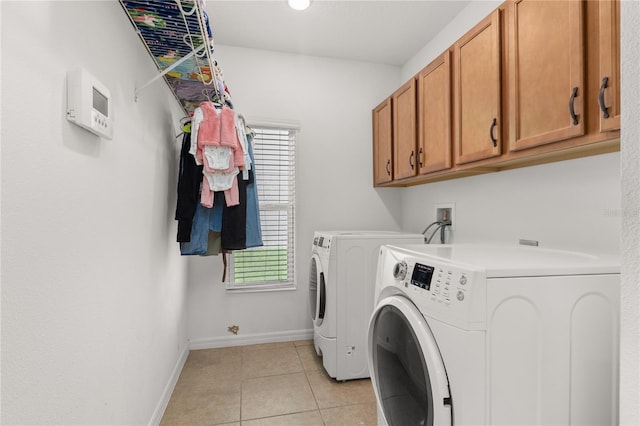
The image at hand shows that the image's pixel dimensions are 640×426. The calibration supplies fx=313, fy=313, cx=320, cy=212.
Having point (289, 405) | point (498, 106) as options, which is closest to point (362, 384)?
point (289, 405)

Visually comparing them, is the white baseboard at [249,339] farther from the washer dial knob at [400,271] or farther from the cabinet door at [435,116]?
the washer dial knob at [400,271]

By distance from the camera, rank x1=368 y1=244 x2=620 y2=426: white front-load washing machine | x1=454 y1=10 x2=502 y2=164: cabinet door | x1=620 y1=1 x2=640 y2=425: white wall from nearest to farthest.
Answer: x1=620 y1=1 x2=640 y2=425: white wall, x1=368 y1=244 x2=620 y2=426: white front-load washing machine, x1=454 y1=10 x2=502 y2=164: cabinet door

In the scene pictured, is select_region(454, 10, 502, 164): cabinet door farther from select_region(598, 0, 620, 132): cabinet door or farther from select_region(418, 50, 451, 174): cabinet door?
select_region(598, 0, 620, 132): cabinet door

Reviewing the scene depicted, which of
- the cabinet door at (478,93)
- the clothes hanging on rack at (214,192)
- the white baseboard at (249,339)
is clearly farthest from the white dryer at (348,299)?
the cabinet door at (478,93)

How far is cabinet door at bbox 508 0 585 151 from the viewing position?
114 centimetres

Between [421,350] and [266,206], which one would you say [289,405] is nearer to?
[421,350]

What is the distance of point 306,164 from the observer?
2.85 m

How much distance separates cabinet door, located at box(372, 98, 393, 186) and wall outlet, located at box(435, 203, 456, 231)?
0.46 m

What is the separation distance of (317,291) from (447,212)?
1.16 m

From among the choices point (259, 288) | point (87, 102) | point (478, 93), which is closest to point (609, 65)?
point (478, 93)

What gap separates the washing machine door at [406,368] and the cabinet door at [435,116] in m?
1.09

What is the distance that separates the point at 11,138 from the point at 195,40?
933 millimetres

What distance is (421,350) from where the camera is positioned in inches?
38.9

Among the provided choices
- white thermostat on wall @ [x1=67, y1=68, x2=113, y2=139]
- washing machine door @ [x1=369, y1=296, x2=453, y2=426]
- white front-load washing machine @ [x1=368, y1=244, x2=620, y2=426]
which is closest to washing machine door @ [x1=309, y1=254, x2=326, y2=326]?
washing machine door @ [x1=369, y1=296, x2=453, y2=426]
